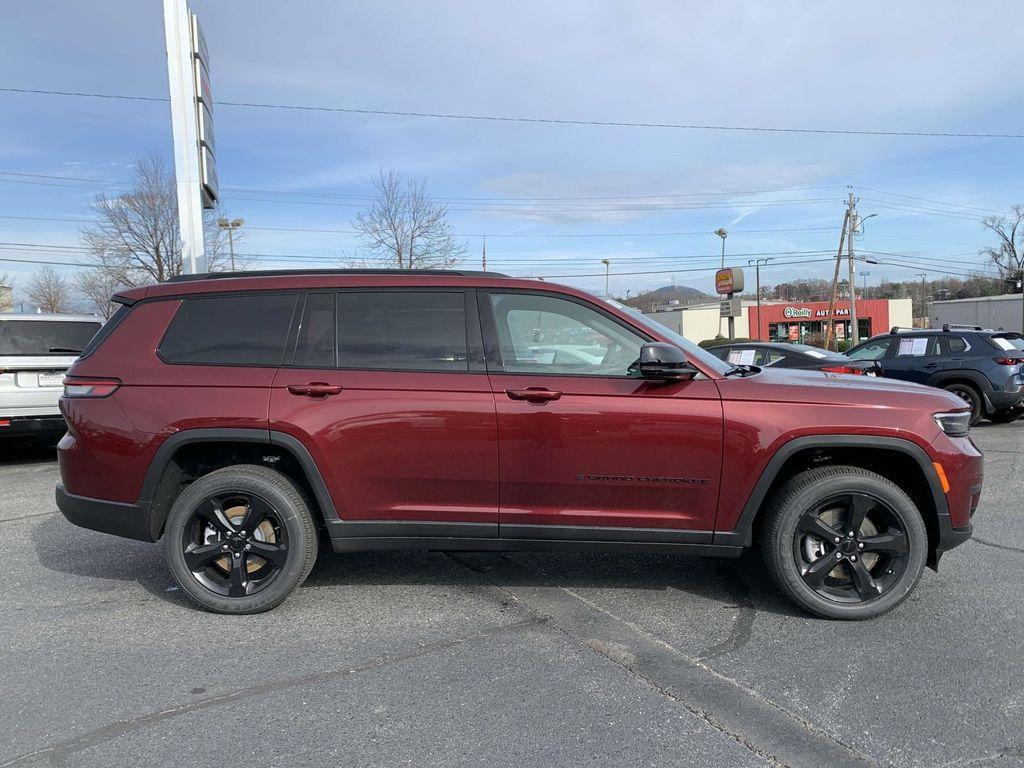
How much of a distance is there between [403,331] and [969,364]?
1055 cm

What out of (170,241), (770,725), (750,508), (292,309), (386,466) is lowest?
(770,725)

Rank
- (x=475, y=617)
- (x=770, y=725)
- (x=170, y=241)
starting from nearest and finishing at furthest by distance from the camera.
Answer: (x=770, y=725) → (x=475, y=617) → (x=170, y=241)

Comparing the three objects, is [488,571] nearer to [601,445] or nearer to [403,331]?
[601,445]

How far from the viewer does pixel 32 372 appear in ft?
26.6

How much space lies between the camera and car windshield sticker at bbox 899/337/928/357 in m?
12.0

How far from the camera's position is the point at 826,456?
3939mm

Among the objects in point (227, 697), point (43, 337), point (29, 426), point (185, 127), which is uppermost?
point (185, 127)

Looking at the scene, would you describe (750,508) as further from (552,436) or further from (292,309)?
(292,309)

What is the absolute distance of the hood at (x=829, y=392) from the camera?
3713mm

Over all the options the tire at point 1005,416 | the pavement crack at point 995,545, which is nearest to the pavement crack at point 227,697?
the pavement crack at point 995,545

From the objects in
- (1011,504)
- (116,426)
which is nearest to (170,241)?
(116,426)

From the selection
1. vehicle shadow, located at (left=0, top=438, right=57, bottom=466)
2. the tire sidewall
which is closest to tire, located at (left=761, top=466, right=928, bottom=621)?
the tire sidewall

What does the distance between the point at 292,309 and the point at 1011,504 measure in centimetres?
611

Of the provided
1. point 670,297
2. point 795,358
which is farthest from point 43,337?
point 670,297
